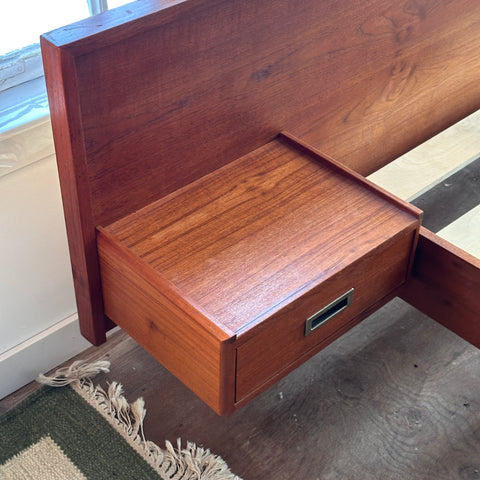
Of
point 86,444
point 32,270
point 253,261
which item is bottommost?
point 86,444

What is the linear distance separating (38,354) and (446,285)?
75 cm

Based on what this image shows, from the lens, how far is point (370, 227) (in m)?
1.08

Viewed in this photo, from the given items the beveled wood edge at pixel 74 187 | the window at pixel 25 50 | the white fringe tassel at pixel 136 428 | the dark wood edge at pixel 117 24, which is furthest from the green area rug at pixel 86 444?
the dark wood edge at pixel 117 24

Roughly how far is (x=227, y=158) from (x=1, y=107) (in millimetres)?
368

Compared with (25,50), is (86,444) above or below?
below

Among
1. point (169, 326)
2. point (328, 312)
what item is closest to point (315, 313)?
point (328, 312)

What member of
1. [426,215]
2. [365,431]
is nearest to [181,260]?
[365,431]

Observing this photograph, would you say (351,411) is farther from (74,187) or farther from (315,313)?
(74,187)

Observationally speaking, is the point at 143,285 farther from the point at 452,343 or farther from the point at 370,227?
the point at 452,343

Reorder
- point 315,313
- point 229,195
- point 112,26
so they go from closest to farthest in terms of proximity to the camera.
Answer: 1. point 112,26
2. point 315,313
3. point 229,195

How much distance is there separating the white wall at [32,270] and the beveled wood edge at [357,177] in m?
0.39

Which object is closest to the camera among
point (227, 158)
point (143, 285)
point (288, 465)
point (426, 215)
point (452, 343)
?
point (143, 285)

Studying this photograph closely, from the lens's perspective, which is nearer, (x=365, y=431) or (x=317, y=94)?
(x=317, y=94)

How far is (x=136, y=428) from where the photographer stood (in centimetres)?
136
